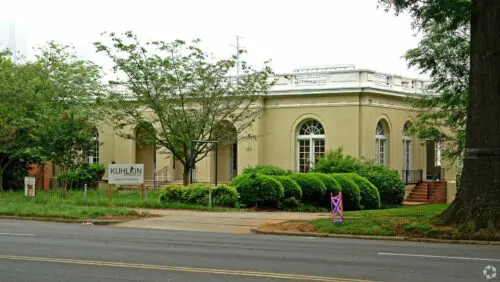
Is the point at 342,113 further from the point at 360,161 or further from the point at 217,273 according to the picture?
the point at 217,273

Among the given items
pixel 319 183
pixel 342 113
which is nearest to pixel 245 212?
pixel 319 183

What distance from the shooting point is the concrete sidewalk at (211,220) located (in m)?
21.3

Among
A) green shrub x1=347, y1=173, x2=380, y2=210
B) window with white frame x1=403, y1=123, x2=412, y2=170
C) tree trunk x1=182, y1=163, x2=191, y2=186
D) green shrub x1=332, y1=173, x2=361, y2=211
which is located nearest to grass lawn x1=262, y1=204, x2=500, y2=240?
green shrub x1=332, y1=173, x2=361, y2=211

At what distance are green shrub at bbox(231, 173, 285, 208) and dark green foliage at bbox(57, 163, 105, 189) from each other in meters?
16.3

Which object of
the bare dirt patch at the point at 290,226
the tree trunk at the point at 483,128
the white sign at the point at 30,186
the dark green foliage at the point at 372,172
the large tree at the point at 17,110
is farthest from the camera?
the large tree at the point at 17,110

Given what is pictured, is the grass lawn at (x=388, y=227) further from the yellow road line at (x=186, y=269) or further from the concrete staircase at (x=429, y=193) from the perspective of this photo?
the concrete staircase at (x=429, y=193)

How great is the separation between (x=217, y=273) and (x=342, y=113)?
93.6 feet

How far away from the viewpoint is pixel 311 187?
2914 centimetres

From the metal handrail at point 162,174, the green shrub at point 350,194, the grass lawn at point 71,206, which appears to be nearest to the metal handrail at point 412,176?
the green shrub at point 350,194

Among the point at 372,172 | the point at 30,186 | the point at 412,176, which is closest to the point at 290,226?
the point at 30,186

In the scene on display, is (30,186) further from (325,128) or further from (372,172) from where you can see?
(325,128)

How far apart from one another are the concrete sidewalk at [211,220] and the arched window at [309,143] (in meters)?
13.8

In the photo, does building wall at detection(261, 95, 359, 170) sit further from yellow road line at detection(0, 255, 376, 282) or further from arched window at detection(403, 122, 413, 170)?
yellow road line at detection(0, 255, 376, 282)

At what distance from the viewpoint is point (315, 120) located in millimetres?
40062
